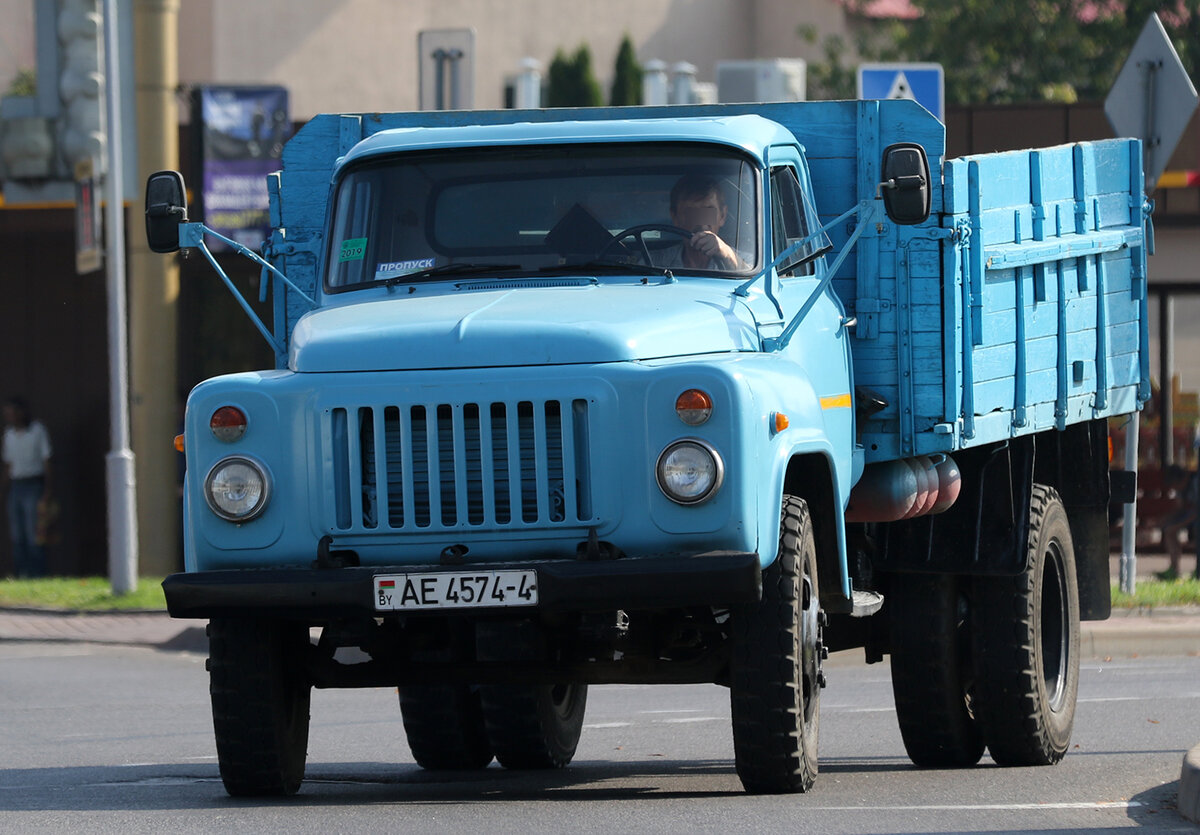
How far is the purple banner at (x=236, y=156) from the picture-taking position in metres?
21.8

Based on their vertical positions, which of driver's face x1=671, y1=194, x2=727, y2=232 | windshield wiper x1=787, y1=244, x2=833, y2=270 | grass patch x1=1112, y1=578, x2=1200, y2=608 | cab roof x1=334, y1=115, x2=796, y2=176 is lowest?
grass patch x1=1112, y1=578, x2=1200, y2=608

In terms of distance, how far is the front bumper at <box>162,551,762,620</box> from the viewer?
7055mm

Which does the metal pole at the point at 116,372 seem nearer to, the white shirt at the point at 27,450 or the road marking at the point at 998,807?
the white shirt at the point at 27,450

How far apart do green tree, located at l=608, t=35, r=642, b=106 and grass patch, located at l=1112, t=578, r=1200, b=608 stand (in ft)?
71.0

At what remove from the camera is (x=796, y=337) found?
808cm

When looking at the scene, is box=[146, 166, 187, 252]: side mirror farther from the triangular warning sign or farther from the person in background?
the person in background

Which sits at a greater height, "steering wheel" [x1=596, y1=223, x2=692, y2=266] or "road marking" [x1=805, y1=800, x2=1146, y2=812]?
"steering wheel" [x1=596, y1=223, x2=692, y2=266]

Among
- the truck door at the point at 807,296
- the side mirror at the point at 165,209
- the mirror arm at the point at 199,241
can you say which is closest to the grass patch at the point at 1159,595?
the truck door at the point at 807,296

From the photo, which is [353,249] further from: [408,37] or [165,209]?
[408,37]

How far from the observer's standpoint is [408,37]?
126 ft

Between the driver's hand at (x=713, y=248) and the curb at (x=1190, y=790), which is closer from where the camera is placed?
the curb at (x=1190, y=790)

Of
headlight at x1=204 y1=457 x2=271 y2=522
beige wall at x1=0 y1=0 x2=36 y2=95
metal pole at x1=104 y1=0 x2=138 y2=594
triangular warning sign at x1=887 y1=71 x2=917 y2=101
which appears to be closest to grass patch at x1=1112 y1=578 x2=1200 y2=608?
triangular warning sign at x1=887 y1=71 x2=917 y2=101

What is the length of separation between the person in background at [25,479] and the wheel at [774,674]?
51.6ft

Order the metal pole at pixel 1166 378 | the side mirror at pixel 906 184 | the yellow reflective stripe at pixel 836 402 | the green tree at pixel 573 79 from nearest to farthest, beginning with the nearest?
1. the side mirror at pixel 906 184
2. the yellow reflective stripe at pixel 836 402
3. the metal pole at pixel 1166 378
4. the green tree at pixel 573 79
